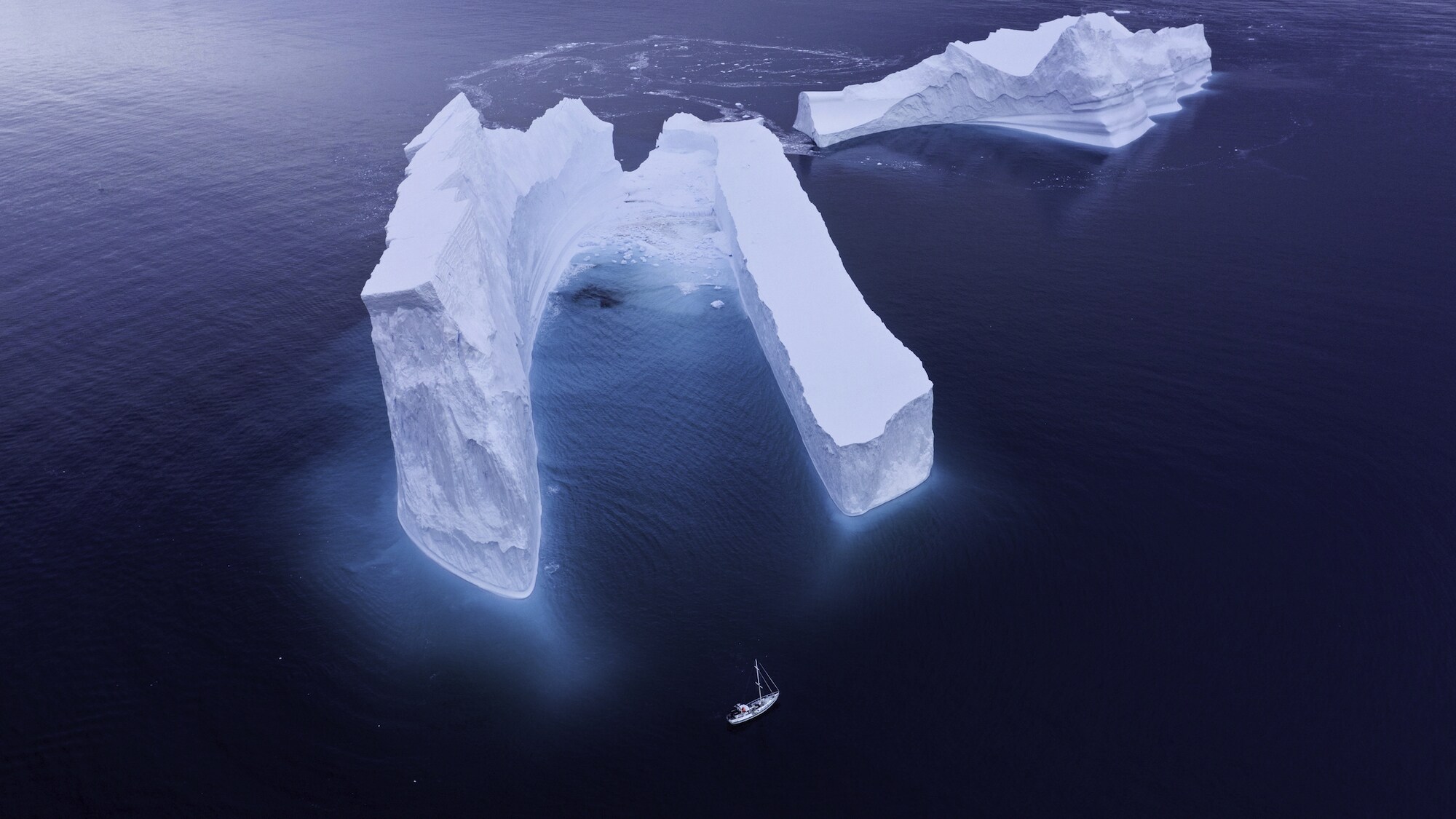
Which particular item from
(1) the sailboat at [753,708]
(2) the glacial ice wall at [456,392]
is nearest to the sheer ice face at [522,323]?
(2) the glacial ice wall at [456,392]

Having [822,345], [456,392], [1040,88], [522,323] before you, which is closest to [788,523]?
[822,345]

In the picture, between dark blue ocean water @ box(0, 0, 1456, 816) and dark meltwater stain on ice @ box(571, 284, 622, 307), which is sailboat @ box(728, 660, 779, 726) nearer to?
dark blue ocean water @ box(0, 0, 1456, 816)

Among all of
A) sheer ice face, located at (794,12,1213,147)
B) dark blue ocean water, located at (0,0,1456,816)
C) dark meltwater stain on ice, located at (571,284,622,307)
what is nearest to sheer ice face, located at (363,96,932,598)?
dark blue ocean water, located at (0,0,1456,816)

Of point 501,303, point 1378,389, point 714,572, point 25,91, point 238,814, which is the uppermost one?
point 25,91

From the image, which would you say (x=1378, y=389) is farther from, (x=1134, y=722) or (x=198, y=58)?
(x=198, y=58)

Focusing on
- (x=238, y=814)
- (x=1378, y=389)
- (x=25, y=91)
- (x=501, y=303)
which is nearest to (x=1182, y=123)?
(x=1378, y=389)

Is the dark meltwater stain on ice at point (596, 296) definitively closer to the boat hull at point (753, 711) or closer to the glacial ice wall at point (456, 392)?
the glacial ice wall at point (456, 392)
